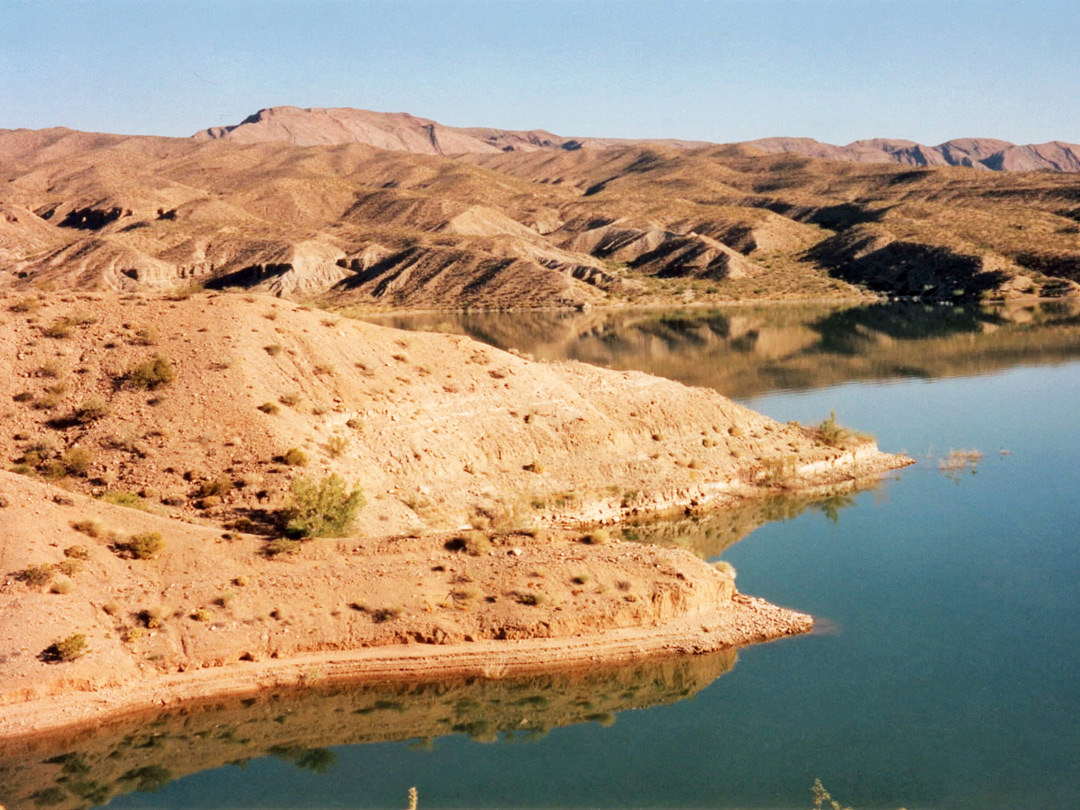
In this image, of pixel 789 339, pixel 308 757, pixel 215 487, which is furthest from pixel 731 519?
pixel 789 339

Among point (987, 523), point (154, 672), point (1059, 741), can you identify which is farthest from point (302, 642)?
point (987, 523)

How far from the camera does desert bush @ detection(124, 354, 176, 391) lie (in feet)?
91.5

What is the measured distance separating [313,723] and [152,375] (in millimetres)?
12831

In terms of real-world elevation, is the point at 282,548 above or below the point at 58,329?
below

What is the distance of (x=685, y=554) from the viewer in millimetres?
24047

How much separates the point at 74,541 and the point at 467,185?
506ft

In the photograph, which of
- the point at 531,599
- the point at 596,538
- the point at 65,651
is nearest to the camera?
the point at 65,651

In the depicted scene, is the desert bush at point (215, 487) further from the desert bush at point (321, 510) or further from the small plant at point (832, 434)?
the small plant at point (832, 434)

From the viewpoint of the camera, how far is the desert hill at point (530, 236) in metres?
103

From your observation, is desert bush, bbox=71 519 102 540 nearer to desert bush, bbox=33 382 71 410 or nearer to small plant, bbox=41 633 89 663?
small plant, bbox=41 633 89 663

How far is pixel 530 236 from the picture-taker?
137000mm

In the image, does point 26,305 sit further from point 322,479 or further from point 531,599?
point 531,599

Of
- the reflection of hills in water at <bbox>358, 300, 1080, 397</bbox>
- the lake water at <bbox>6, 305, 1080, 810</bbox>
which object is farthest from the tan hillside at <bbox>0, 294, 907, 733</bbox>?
the reflection of hills in water at <bbox>358, 300, 1080, 397</bbox>

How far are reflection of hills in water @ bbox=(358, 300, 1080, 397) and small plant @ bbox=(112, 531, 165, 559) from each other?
30803mm
